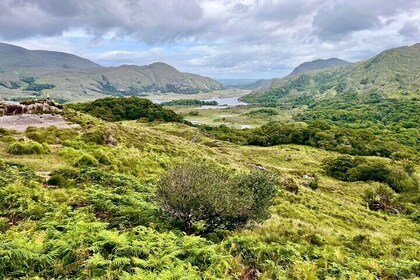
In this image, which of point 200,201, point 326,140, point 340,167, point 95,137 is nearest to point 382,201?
point 340,167

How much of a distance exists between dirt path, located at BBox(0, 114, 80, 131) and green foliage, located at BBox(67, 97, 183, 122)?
74.8m

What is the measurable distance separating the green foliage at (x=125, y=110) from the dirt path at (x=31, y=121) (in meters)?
74.8

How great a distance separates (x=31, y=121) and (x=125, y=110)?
308 ft

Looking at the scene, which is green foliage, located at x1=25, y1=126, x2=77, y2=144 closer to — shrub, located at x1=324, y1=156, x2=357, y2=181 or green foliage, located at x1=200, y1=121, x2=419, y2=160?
shrub, located at x1=324, y1=156, x2=357, y2=181

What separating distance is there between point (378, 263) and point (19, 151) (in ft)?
83.2

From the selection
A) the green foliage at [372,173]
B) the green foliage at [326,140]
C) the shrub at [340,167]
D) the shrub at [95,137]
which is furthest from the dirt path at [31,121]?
the green foliage at [326,140]

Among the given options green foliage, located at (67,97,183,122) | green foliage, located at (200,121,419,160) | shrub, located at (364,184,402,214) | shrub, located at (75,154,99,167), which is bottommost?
green foliage, located at (200,121,419,160)

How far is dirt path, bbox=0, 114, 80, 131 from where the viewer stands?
3831cm

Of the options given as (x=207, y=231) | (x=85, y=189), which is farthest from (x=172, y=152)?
(x=207, y=231)

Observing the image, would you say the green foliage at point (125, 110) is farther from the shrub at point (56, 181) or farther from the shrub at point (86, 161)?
the shrub at point (56, 181)

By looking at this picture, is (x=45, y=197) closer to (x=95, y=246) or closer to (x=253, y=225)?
(x=95, y=246)

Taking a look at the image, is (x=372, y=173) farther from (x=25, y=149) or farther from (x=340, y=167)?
(x=25, y=149)

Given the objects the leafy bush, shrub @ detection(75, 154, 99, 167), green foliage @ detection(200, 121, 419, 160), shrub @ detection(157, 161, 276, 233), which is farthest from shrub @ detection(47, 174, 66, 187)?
green foliage @ detection(200, 121, 419, 160)

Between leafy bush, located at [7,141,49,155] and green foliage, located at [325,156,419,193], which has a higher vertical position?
leafy bush, located at [7,141,49,155]
